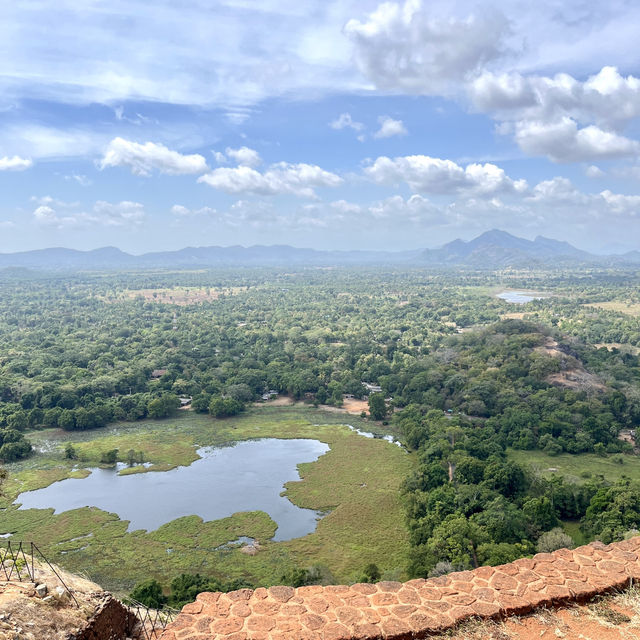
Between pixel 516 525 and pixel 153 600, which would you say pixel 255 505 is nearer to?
pixel 153 600

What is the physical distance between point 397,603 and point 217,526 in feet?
78.1

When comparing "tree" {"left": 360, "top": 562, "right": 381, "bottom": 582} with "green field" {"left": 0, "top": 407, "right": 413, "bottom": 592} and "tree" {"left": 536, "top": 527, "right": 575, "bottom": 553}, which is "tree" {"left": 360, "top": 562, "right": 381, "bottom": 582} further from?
"tree" {"left": 536, "top": 527, "right": 575, "bottom": 553}

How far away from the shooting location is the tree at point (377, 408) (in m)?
49.7

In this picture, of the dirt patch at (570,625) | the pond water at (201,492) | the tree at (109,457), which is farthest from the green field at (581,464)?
the tree at (109,457)

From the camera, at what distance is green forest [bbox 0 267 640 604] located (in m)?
25.0

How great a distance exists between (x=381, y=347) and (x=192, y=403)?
3846 centimetres

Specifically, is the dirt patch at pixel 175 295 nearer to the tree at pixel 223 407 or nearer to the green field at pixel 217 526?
the tree at pixel 223 407

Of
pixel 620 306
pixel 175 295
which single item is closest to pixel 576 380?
pixel 620 306

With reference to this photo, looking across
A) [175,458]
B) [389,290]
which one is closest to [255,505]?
[175,458]

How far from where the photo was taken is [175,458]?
1597 inches

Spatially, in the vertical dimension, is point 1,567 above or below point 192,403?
above

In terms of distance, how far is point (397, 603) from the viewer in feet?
27.5

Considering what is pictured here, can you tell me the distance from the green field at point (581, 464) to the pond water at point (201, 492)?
17.3 metres

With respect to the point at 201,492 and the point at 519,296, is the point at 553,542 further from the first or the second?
the point at 519,296
